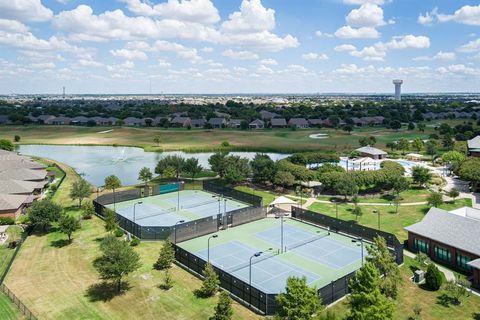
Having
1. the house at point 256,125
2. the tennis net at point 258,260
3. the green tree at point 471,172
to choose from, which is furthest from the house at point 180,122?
the tennis net at point 258,260

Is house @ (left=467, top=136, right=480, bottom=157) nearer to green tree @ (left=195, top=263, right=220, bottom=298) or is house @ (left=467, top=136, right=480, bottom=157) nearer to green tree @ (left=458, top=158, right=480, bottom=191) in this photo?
green tree @ (left=458, top=158, right=480, bottom=191)

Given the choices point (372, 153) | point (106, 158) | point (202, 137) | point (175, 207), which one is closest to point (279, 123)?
A: point (202, 137)

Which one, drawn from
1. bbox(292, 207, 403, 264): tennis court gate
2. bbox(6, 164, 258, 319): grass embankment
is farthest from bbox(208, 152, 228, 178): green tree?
bbox(6, 164, 258, 319): grass embankment

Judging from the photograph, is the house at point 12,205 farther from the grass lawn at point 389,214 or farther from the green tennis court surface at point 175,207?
the grass lawn at point 389,214

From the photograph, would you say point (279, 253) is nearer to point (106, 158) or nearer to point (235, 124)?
point (106, 158)

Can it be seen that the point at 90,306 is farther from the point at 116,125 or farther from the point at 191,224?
the point at 116,125

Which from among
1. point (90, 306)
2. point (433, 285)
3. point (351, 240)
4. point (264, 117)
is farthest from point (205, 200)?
point (264, 117)
